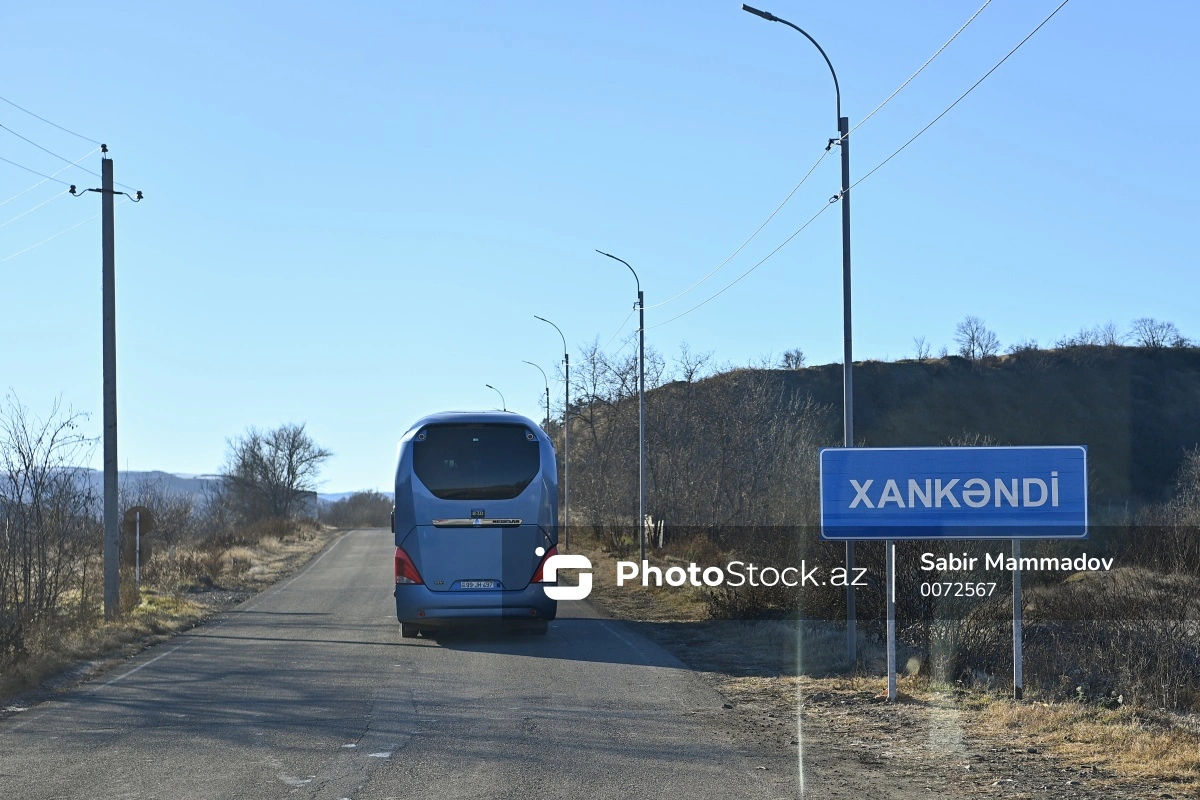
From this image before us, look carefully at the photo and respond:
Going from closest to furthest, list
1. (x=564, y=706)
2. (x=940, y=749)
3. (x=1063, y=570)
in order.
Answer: (x=940, y=749)
(x=564, y=706)
(x=1063, y=570)

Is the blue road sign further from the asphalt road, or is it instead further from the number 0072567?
the number 0072567

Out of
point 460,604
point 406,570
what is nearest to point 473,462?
point 406,570

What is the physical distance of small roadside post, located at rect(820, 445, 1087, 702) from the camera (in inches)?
453

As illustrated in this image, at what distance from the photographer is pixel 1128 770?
27.5ft

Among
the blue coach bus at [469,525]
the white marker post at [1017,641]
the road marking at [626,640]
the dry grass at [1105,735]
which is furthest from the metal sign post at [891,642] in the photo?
the blue coach bus at [469,525]

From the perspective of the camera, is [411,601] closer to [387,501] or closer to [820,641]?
[820,641]

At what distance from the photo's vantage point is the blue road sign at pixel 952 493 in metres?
11.5

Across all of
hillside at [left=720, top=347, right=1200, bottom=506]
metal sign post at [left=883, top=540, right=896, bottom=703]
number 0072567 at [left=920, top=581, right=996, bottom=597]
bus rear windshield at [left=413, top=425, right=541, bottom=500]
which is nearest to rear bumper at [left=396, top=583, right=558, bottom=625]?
bus rear windshield at [left=413, top=425, right=541, bottom=500]

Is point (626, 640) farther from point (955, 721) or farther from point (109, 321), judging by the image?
point (109, 321)

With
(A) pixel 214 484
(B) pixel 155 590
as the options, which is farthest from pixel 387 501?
(B) pixel 155 590

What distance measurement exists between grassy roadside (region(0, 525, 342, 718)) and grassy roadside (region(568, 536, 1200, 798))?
25.0 feet

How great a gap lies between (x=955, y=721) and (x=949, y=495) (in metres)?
2.37

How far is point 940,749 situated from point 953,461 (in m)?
3.40

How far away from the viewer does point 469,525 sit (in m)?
16.7
